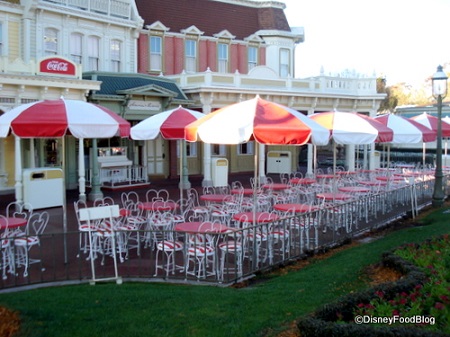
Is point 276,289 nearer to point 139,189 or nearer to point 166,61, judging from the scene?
point 139,189

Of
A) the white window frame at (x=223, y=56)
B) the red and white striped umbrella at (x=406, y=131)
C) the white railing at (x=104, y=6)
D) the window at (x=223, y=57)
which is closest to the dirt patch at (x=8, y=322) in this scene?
the red and white striped umbrella at (x=406, y=131)

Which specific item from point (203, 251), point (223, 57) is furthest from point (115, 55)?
point (203, 251)

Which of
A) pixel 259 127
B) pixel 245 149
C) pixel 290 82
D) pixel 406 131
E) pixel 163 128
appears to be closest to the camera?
pixel 259 127

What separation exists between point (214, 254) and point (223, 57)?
2121 cm

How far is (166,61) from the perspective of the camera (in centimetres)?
2547

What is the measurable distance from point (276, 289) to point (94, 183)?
37.0ft

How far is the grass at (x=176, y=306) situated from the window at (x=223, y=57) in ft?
68.9

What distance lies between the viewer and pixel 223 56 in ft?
91.0

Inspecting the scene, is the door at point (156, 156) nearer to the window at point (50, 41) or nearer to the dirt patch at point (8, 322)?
the window at point (50, 41)

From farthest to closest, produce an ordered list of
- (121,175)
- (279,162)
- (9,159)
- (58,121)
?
(279,162)
(121,175)
(9,159)
(58,121)

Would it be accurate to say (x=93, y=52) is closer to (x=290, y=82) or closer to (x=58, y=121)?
(x=290, y=82)

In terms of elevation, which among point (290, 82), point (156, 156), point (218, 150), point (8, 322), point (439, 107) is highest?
point (290, 82)

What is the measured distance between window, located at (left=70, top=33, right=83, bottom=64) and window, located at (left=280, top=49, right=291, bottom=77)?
39.1ft

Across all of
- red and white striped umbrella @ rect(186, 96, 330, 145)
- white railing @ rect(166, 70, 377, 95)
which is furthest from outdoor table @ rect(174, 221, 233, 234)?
white railing @ rect(166, 70, 377, 95)
